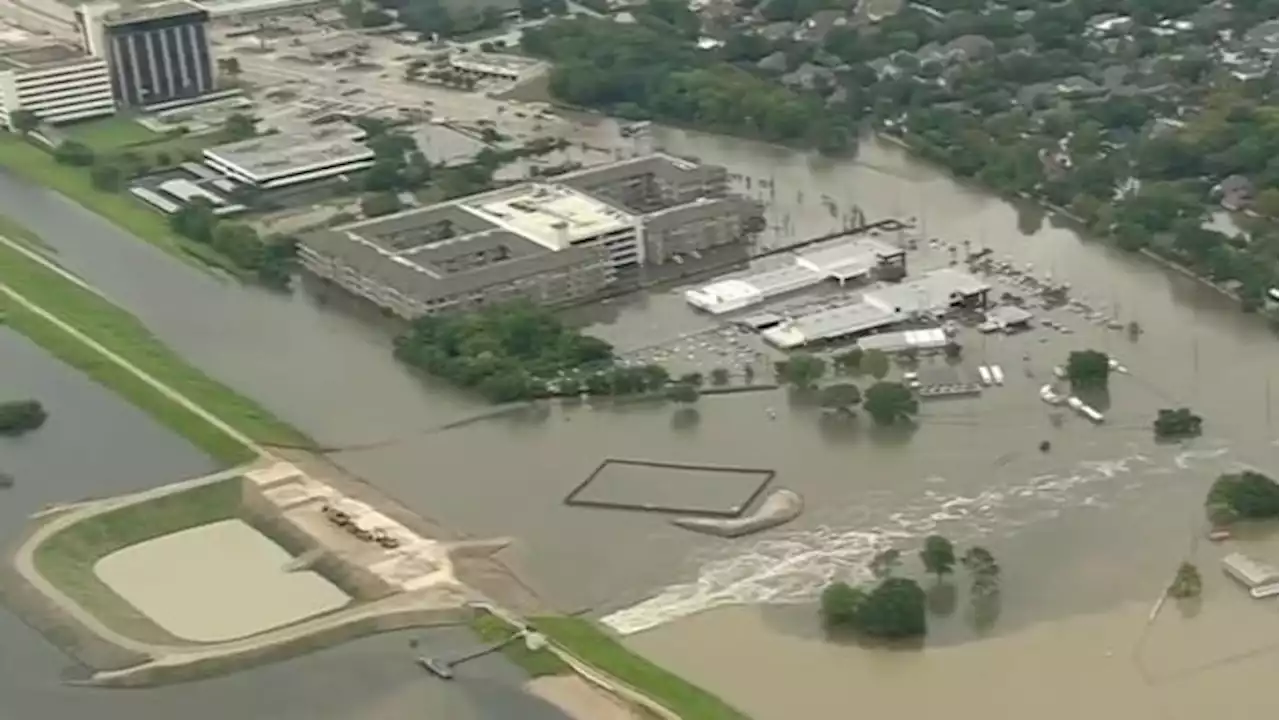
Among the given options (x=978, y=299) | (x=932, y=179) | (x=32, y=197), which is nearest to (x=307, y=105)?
(x=32, y=197)

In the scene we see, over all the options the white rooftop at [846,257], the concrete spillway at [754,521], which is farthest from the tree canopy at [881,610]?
the white rooftop at [846,257]

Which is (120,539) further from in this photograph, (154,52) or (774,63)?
(774,63)

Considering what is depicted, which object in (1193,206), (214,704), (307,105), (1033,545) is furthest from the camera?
(307,105)

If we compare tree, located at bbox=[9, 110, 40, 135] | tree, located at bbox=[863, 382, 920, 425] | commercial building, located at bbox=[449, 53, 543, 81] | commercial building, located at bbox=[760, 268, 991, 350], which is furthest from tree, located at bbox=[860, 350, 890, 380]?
tree, located at bbox=[9, 110, 40, 135]

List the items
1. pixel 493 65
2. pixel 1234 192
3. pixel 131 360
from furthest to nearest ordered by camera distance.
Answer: pixel 493 65 < pixel 1234 192 < pixel 131 360

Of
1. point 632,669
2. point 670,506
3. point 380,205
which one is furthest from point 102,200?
point 632,669

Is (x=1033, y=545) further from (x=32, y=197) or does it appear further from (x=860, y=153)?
(x=32, y=197)

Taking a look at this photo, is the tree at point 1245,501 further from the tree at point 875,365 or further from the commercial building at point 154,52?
the commercial building at point 154,52
